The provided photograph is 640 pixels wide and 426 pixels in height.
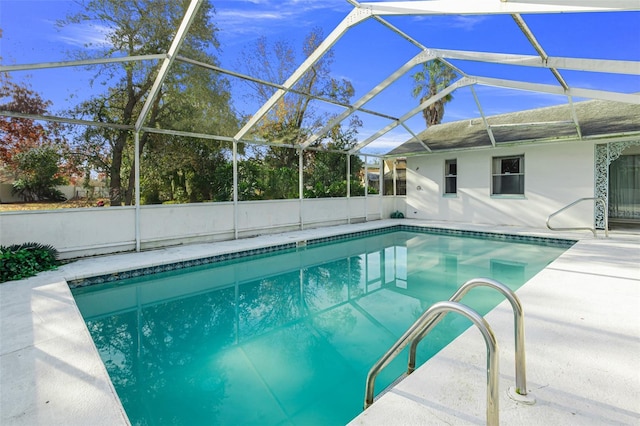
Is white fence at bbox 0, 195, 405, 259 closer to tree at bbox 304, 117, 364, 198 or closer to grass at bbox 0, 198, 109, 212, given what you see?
grass at bbox 0, 198, 109, 212

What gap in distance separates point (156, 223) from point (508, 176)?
1104cm

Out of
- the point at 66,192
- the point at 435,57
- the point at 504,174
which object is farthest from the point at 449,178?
the point at 66,192

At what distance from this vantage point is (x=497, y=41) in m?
5.46

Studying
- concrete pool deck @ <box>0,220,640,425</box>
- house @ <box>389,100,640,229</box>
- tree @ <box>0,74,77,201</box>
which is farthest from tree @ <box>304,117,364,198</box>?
concrete pool deck @ <box>0,220,640,425</box>

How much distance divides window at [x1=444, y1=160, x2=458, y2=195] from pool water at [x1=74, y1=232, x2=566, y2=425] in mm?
5292

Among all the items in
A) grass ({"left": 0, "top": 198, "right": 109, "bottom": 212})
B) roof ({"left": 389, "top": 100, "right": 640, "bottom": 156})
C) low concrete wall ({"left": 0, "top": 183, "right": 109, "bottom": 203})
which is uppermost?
roof ({"left": 389, "top": 100, "right": 640, "bottom": 156})

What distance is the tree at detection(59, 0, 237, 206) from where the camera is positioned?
16.1 feet

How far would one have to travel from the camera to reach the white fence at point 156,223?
6090mm

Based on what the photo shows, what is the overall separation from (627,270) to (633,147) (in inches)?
329

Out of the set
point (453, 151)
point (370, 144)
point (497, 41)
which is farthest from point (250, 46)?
point (453, 151)

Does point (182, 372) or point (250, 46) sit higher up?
point (250, 46)

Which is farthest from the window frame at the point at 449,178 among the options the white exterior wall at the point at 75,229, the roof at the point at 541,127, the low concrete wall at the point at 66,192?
the low concrete wall at the point at 66,192

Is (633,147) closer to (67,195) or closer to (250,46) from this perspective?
(250,46)

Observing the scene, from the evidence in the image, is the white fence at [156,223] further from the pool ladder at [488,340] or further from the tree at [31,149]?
the pool ladder at [488,340]
